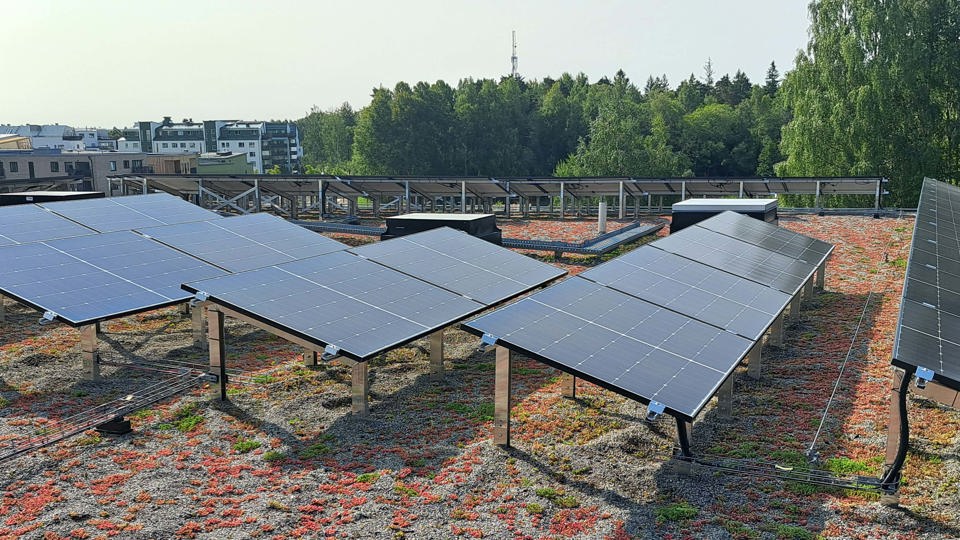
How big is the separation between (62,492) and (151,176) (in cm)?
5381

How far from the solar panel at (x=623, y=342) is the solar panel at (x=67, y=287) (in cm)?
1231

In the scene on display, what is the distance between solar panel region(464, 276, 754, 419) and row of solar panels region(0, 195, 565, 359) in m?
3.83

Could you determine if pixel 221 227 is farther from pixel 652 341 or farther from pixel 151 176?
pixel 151 176

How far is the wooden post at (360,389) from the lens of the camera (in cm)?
2041

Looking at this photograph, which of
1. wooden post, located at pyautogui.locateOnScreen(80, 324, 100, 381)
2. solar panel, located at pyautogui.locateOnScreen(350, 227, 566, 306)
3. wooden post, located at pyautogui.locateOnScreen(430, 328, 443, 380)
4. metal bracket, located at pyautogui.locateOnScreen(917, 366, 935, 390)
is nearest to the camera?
metal bracket, located at pyautogui.locateOnScreen(917, 366, 935, 390)

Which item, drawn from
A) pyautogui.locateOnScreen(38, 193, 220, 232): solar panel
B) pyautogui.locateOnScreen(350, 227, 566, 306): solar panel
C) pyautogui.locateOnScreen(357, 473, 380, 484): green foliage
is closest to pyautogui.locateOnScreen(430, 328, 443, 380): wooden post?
pyautogui.locateOnScreen(350, 227, 566, 306): solar panel

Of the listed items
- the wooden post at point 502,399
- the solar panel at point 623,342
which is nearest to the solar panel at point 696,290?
the solar panel at point 623,342

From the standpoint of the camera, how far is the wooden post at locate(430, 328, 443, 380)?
24125 mm

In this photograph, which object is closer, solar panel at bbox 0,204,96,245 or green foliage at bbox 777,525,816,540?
green foliage at bbox 777,525,816,540

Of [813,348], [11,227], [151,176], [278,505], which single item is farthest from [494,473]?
[151,176]

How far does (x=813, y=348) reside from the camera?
2691 cm

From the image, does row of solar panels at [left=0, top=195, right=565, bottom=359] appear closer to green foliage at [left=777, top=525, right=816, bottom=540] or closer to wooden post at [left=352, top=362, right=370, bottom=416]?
wooden post at [left=352, top=362, right=370, bottom=416]

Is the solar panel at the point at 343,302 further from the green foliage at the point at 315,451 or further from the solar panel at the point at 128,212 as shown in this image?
the solar panel at the point at 128,212

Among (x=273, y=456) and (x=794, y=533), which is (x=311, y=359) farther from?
(x=794, y=533)
